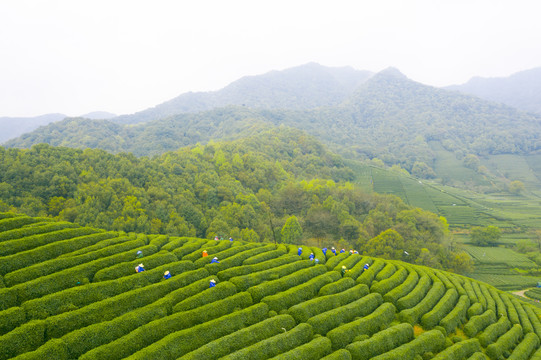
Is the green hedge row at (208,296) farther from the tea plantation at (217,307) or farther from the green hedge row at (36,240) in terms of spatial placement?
the green hedge row at (36,240)

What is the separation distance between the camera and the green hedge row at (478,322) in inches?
1010

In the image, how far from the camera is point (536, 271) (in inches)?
2467

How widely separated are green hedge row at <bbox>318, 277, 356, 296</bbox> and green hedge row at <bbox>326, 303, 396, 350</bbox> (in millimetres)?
3351

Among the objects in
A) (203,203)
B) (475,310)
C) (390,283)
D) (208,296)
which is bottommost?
(475,310)

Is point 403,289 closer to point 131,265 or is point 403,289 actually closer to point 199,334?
point 199,334

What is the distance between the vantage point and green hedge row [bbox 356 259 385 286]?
29.5 metres

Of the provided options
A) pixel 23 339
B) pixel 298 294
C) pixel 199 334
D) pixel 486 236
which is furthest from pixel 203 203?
pixel 486 236

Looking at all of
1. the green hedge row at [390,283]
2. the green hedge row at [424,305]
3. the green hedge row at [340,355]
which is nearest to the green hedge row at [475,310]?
the green hedge row at [424,305]

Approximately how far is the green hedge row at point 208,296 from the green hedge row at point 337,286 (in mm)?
8186

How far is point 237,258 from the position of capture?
99.2 ft

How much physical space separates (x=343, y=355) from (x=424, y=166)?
190 metres

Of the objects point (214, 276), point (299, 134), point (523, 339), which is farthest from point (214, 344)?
point (299, 134)

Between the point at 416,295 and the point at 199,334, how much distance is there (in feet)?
69.8

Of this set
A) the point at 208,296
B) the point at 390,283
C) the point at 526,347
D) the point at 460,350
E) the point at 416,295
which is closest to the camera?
the point at 460,350
